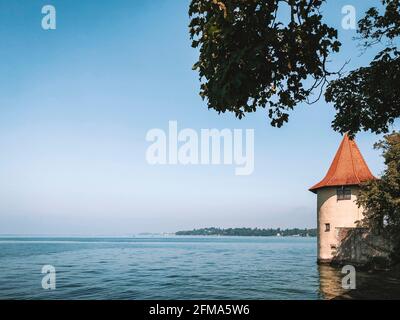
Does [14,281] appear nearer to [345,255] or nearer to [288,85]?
[345,255]

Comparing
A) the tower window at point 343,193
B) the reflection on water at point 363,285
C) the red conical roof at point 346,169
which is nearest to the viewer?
the reflection on water at point 363,285

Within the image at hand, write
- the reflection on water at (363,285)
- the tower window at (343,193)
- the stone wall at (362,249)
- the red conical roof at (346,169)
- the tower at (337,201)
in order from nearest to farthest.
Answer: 1. the reflection on water at (363,285)
2. the stone wall at (362,249)
3. the tower at (337,201)
4. the tower window at (343,193)
5. the red conical roof at (346,169)

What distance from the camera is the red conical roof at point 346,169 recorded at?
31.9 m

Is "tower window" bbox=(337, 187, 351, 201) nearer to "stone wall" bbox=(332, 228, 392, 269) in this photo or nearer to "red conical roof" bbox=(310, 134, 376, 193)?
"red conical roof" bbox=(310, 134, 376, 193)

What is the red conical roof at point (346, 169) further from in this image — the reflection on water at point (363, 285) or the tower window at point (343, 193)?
the reflection on water at point (363, 285)

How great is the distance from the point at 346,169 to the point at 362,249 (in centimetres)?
750

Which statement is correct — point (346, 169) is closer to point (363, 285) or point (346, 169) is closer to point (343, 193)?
point (343, 193)

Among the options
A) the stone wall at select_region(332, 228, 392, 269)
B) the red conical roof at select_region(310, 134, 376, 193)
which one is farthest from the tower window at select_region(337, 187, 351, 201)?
the stone wall at select_region(332, 228, 392, 269)

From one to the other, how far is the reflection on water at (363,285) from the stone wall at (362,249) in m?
0.99

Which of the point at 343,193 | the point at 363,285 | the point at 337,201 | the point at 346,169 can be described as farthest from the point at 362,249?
the point at 346,169

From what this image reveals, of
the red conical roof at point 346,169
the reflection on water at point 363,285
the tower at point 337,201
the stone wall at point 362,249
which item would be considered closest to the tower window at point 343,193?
the tower at point 337,201

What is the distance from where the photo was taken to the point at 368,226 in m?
29.8
